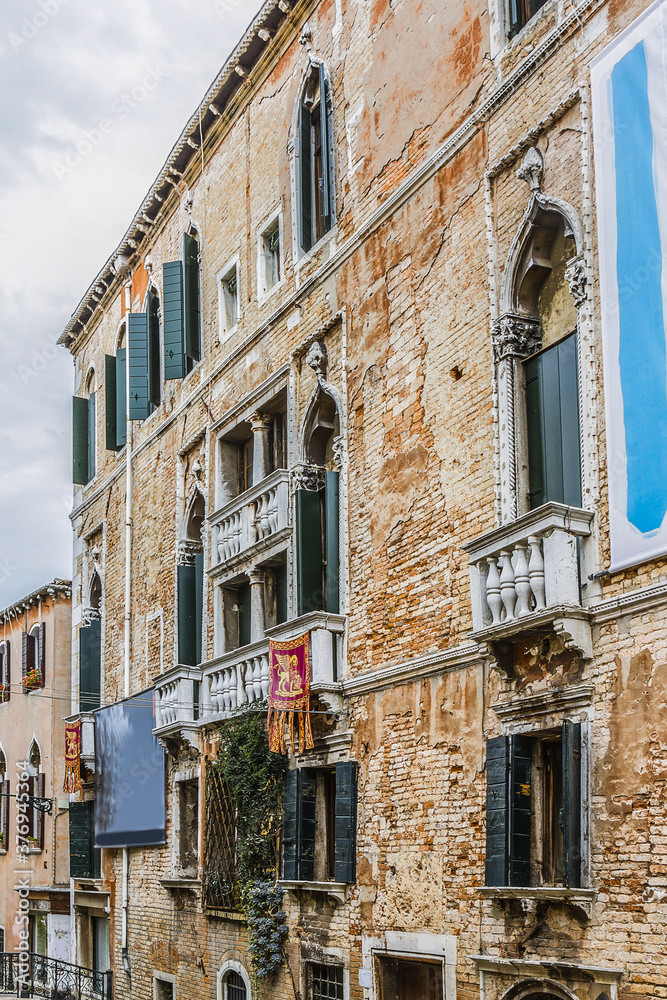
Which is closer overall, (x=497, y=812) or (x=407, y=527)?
(x=497, y=812)

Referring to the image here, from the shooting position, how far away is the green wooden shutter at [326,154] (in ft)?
43.2

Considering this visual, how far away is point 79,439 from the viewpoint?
73.4 ft

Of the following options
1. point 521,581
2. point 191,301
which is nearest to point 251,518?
point 191,301

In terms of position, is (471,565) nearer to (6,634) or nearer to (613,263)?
(613,263)

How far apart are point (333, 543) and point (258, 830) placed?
128 inches

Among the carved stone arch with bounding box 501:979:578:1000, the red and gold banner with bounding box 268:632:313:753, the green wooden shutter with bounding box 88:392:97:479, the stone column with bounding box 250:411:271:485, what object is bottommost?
the carved stone arch with bounding box 501:979:578:1000

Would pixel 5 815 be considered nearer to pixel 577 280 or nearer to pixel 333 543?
pixel 333 543

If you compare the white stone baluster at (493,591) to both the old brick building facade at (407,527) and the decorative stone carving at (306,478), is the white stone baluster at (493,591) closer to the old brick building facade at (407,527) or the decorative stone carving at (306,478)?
the old brick building facade at (407,527)

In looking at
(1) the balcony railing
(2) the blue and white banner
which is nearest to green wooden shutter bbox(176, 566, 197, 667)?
(1) the balcony railing

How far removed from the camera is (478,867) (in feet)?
30.8

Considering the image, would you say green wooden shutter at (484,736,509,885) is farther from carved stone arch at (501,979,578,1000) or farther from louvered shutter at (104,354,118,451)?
louvered shutter at (104,354,118,451)

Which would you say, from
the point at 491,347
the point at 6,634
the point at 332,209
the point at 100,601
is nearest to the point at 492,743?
the point at 491,347

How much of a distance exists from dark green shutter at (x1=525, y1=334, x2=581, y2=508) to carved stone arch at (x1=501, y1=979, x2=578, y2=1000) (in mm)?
3395

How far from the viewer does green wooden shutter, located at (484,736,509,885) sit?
29.0 feet
